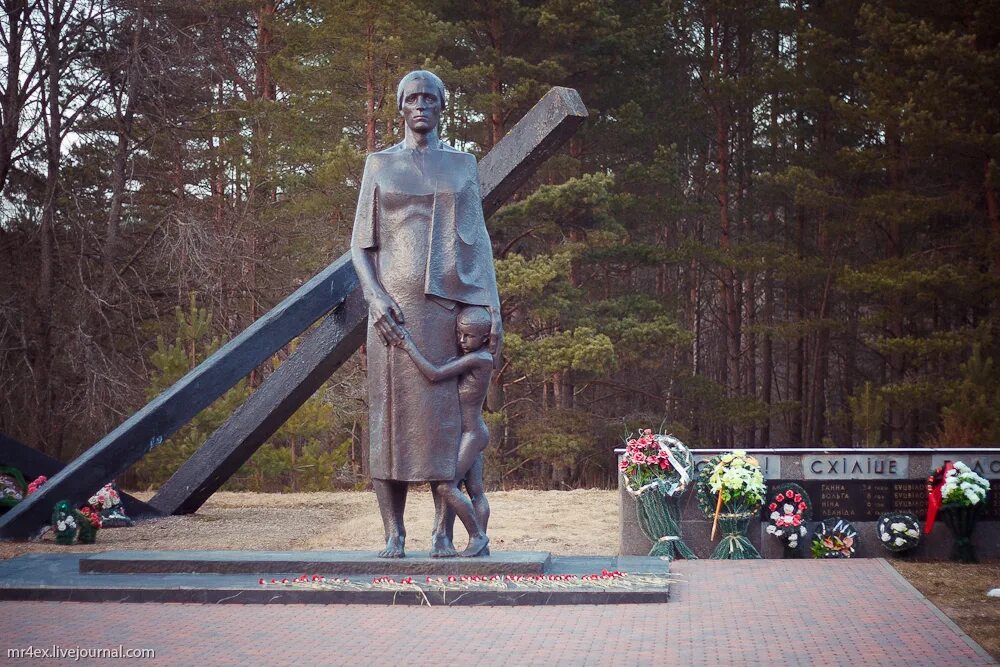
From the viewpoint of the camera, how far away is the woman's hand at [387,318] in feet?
25.0

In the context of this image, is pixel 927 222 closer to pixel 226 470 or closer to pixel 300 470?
pixel 300 470

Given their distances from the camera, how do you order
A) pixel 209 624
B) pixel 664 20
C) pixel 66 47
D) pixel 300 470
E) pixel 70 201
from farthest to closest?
1. pixel 664 20
2. pixel 70 201
3. pixel 66 47
4. pixel 300 470
5. pixel 209 624

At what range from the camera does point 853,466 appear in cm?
1016

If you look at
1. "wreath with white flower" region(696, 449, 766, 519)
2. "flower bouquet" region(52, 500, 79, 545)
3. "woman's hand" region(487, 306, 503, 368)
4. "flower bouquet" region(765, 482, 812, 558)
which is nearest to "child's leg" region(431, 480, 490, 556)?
"woman's hand" region(487, 306, 503, 368)

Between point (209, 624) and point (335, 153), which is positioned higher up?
point (335, 153)

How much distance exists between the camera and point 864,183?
2848 centimetres

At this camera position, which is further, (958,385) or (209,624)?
(958,385)

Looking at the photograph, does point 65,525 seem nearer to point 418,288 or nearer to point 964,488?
point 418,288

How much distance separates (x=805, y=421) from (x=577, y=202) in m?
11.0

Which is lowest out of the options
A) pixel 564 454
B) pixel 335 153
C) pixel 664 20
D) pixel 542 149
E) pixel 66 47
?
pixel 564 454

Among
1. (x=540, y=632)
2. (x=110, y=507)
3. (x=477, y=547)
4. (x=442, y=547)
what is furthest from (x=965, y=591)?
(x=110, y=507)

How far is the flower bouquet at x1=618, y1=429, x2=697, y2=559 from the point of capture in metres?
9.88

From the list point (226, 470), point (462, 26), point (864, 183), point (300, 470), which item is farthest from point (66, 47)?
point (864, 183)

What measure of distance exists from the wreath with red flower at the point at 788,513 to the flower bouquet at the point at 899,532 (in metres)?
0.60
